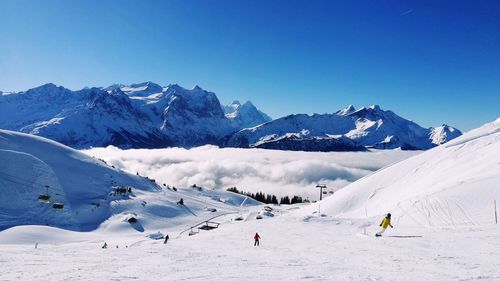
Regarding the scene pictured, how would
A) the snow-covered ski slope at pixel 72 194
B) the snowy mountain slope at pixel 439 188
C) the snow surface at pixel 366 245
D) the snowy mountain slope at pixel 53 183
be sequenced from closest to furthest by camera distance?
the snow surface at pixel 366 245 < the snowy mountain slope at pixel 439 188 < the snowy mountain slope at pixel 53 183 < the snow-covered ski slope at pixel 72 194

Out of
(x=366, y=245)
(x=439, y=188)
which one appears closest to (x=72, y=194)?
(x=439, y=188)

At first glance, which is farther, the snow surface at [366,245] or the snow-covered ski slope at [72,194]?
the snow-covered ski slope at [72,194]

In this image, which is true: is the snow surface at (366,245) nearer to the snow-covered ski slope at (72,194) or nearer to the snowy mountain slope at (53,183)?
the snowy mountain slope at (53,183)

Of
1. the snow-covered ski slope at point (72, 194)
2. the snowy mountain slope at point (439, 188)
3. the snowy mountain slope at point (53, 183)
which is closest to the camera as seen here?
the snowy mountain slope at point (439, 188)

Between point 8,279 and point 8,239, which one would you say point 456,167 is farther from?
point 8,239

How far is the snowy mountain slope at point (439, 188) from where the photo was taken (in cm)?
3909

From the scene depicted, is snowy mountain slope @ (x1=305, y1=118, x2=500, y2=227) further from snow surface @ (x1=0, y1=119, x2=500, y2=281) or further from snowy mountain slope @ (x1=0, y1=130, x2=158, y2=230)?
snowy mountain slope @ (x1=0, y1=130, x2=158, y2=230)

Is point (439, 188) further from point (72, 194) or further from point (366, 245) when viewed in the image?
point (72, 194)

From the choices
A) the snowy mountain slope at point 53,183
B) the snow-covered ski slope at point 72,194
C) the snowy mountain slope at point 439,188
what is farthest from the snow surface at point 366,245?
the snow-covered ski slope at point 72,194

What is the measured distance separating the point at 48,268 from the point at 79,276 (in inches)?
172

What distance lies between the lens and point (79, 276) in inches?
827

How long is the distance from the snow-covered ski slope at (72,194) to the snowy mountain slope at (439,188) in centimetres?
7113

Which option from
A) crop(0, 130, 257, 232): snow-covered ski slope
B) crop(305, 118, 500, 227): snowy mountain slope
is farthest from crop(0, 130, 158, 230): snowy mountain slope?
crop(305, 118, 500, 227): snowy mountain slope

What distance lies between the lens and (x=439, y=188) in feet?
149
